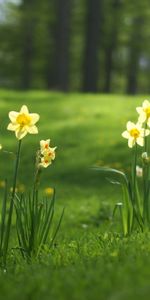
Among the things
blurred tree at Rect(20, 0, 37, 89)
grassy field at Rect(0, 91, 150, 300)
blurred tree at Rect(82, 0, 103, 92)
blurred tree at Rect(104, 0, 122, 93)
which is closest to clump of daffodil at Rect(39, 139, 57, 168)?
grassy field at Rect(0, 91, 150, 300)

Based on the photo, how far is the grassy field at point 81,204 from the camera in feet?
8.42

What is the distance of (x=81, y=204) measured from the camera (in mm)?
7535

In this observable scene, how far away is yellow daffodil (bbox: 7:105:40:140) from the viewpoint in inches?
145

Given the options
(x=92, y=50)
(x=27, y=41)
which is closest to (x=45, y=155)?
(x=92, y=50)

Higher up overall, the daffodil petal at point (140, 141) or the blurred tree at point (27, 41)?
the blurred tree at point (27, 41)

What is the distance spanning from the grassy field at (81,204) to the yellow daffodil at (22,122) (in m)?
0.74

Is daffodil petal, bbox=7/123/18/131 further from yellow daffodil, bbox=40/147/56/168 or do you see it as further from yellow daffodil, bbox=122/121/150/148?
yellow daffodil, bbox=122/121/150/148

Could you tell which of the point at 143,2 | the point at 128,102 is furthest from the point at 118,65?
the point at 128,102

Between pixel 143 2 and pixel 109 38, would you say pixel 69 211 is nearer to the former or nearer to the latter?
pixel 143 2

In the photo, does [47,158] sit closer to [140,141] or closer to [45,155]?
[45,155]

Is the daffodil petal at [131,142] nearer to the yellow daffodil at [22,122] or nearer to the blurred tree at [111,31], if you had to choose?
the yellow daffodil at [22,122]

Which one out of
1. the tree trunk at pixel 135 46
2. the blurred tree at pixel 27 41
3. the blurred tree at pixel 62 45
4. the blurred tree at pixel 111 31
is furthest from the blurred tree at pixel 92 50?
the tree trunk at pixel 135 46

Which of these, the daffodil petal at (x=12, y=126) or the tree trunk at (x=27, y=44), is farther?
the tree trunk at (x=27, y=44)

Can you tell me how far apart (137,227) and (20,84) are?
108ft
